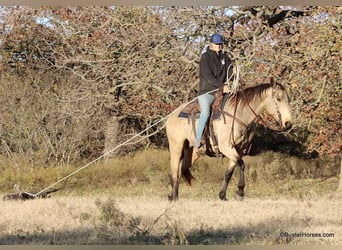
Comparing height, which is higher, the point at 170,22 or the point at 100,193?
the point at 170,22

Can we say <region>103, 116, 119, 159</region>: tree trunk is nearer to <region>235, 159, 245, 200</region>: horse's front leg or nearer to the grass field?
the grass field

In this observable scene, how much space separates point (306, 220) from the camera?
8.20 m

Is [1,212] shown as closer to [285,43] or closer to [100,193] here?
[100,193]

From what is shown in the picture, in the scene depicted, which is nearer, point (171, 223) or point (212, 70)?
point (171, 223)

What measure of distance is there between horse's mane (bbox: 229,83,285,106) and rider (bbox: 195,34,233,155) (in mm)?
278

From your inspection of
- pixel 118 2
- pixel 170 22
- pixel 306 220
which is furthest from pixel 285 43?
pixel 306 220

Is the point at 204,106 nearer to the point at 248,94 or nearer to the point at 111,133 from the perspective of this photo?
the point at 248,94

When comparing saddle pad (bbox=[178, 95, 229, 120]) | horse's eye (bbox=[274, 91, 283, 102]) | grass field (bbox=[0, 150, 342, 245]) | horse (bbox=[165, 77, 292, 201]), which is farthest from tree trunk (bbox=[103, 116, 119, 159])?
horse's eye (bbox=[274, 91, 283, 102])

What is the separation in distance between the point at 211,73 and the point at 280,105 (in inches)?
43.5

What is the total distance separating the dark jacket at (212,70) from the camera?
31.6 ft

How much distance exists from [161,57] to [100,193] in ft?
10.5

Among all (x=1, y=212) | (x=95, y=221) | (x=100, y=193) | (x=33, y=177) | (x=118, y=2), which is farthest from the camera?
(x=33, y=177)

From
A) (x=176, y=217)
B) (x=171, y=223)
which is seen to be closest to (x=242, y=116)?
(x=176, y=217)

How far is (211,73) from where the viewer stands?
31.8ft
